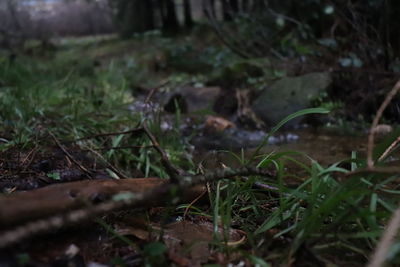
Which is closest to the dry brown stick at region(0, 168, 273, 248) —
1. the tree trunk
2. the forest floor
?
the forest floor

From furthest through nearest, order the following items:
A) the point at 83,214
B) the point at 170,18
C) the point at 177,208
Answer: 1. the point at 170,18
2. the point at 177,208
3. the point at 83,214

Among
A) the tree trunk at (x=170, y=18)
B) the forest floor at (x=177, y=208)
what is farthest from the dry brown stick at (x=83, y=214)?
the tree trunk at (x=170, y=18)

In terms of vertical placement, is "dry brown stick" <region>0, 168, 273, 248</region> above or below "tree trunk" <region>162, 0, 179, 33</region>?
below

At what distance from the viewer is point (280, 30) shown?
21.3ft

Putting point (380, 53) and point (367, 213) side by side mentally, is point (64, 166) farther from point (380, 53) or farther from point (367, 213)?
point (380, 53)

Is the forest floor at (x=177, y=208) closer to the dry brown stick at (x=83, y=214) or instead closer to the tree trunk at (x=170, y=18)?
the dry brown stick at (x=83, y=214)

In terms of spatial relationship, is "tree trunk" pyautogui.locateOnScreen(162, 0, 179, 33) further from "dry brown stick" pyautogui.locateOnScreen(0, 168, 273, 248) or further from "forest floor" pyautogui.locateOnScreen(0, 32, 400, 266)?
"dry brown stick" pyautogui.locateOnScreen(0, 168, 273, 248)

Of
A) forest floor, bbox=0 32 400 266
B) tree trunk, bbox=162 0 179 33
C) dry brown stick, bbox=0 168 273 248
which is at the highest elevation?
tree trunk, bbox=162 0 179 33

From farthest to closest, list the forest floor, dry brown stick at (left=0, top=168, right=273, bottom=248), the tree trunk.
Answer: the tree trunk → the forest floor → dry brown stick at (left=0, top=168, right=273, bottom=248)

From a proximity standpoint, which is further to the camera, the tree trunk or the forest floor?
the tree trunk

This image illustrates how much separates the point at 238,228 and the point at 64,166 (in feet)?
2.85

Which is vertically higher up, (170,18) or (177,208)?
(170,18)

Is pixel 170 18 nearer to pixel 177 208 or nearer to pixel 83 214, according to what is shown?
pixel 177 208

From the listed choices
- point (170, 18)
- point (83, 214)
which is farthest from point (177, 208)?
point (170, 18)
